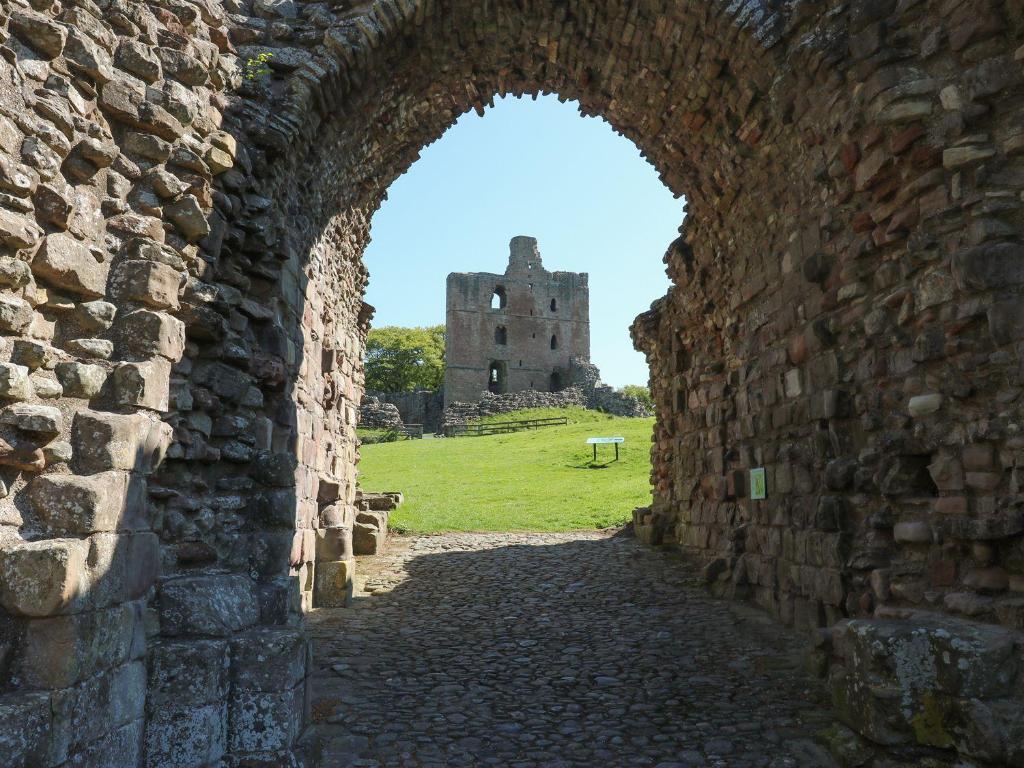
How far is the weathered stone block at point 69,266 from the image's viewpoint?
319cm

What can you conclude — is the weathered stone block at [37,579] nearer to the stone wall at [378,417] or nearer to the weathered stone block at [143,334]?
the weathered stone block at [143,334]

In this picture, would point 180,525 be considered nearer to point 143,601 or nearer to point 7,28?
point 143,601

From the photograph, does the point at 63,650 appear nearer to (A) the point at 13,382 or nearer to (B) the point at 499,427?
(A) the point at 13,382

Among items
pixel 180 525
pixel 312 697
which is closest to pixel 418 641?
pixel 312 697

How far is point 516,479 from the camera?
1942cm

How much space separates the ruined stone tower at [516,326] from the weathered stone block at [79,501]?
4239 centimetres

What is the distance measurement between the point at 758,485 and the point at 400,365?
168ft

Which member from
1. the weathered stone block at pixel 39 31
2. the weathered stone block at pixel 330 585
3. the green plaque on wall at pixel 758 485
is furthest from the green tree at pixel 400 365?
the weathered stone block at pixel 39 31

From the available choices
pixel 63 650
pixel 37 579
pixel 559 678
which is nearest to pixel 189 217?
pixel 37 579

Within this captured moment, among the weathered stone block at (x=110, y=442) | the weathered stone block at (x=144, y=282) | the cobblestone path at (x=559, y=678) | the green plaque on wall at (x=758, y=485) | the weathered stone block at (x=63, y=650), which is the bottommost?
the cobblestone path at (x=559, y=678)

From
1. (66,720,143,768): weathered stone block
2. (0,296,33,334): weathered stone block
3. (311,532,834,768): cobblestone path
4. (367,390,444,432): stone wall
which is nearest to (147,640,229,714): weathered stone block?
(66,720,143,768): weathered stone block

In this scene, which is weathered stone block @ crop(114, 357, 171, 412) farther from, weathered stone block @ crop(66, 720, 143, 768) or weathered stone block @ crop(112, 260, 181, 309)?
weathered stone block @ crop(66, 720, 143, 768)

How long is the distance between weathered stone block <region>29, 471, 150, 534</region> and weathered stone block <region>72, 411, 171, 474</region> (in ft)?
0.22

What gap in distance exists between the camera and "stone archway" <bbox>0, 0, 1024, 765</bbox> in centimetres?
317
